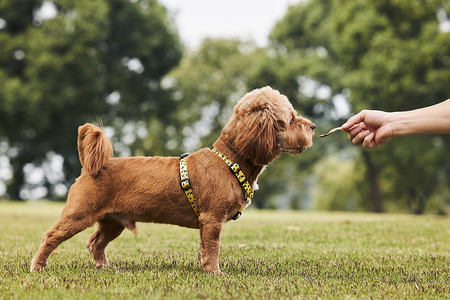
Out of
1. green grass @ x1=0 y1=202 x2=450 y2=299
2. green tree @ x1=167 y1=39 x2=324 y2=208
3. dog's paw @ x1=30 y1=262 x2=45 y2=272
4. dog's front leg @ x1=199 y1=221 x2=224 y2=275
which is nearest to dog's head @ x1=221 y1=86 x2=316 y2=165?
dog's front leg @ x1=199 y1=221 x2=224 y2=275

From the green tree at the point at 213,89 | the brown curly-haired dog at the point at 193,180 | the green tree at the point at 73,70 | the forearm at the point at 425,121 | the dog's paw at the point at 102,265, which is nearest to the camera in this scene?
the forearm at the point at 425,121

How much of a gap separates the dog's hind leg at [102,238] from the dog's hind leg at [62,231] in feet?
1.42

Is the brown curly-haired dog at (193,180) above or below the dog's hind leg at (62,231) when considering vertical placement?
above

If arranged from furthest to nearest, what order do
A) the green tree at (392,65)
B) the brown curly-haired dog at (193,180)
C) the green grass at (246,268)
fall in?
the green tree at (392,65), the brown curly-haired dog at (193,180), the green grass at (246,268)

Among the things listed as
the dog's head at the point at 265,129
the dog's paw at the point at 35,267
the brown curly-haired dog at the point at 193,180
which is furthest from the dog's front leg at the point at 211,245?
the dog's paw at the point at 35,267

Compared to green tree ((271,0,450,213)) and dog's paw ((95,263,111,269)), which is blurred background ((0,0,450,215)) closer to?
green tree ((271,0,450,213))

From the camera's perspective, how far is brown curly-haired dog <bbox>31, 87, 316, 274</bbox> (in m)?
4.46

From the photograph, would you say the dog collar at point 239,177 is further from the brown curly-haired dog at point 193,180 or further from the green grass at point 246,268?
the green grass at point 246,268

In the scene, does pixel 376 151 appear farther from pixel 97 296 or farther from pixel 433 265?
pixel 97 296

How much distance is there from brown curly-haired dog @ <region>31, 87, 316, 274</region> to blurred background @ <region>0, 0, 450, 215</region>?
1843 centimetres

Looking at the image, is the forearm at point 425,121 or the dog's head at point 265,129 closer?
the forearm at point 425,121

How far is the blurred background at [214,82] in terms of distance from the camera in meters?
22.1

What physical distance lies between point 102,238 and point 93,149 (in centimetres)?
106

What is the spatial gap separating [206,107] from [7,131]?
18.3 meters
